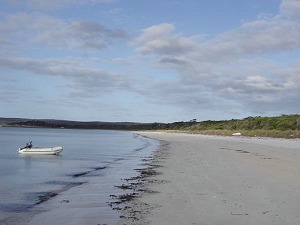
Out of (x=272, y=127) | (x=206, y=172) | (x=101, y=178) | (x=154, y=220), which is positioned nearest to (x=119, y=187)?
(x=101, y=178)

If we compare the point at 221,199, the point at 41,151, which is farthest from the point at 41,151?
the point at 221,199

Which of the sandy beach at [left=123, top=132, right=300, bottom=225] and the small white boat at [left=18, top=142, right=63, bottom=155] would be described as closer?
the sandy beach at [left=123, top=132, right=300, bottom=225]

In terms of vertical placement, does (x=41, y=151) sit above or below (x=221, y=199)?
below

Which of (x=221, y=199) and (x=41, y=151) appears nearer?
(x=221, y=199)

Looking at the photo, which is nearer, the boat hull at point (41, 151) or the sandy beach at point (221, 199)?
the sandy beach at point (221, 199)

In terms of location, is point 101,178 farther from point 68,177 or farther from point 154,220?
point 154,220

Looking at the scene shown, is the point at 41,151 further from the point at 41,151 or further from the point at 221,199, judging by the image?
the point at 221,199

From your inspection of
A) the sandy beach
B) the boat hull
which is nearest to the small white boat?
the boat hull

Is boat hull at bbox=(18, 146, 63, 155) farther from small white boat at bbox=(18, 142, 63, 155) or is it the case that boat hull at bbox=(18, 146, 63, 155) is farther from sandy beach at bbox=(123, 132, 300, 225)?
sandy beach at bbox=(123, 132, 300, 225)

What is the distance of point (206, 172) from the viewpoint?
19.5 metres

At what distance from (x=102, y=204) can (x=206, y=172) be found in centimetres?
833

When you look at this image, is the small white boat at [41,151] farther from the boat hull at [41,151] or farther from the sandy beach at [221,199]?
the sandy beach at [221,199]

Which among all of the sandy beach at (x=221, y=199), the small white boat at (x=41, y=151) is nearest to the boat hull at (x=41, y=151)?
the small white boat at (x=41, y=151)

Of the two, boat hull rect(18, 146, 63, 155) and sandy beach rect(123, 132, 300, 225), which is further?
boat hull rect(18, 146, 63, 155)
